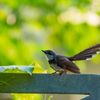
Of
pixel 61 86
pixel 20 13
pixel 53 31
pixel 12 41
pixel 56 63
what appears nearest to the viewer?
pixel 61 86

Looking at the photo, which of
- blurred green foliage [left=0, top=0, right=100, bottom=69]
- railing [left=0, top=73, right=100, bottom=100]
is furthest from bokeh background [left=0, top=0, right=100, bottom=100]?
railing [left=0, top=73, right=100, bottom=100]

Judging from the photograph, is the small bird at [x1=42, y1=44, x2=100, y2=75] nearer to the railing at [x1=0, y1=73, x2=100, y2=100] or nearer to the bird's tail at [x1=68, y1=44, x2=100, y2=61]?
the bird's tail at [x1=68, y1=44, x2=100, y2=61]

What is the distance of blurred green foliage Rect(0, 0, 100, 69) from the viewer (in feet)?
11.6

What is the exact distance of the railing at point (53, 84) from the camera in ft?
3.07

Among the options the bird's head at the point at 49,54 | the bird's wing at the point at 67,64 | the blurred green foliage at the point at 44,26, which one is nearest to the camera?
the bird's wing at the point at 67,64

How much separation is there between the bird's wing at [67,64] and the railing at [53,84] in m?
0.52

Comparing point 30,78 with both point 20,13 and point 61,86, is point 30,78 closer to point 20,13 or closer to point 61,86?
point 61,86

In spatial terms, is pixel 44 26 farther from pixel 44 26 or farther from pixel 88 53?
pixel 88 53

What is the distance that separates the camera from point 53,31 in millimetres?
4035

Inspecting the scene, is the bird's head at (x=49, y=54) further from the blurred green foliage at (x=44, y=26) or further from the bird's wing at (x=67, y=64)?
the blurred green foliage at (x=44, y=26)

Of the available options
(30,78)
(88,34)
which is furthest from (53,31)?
(30,78)

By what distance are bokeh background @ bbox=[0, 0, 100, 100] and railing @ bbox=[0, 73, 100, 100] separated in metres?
2.53

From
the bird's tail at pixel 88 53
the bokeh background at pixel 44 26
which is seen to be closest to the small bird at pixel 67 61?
the bird's tail at pixel 88 53

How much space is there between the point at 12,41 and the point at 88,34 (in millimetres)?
1326
